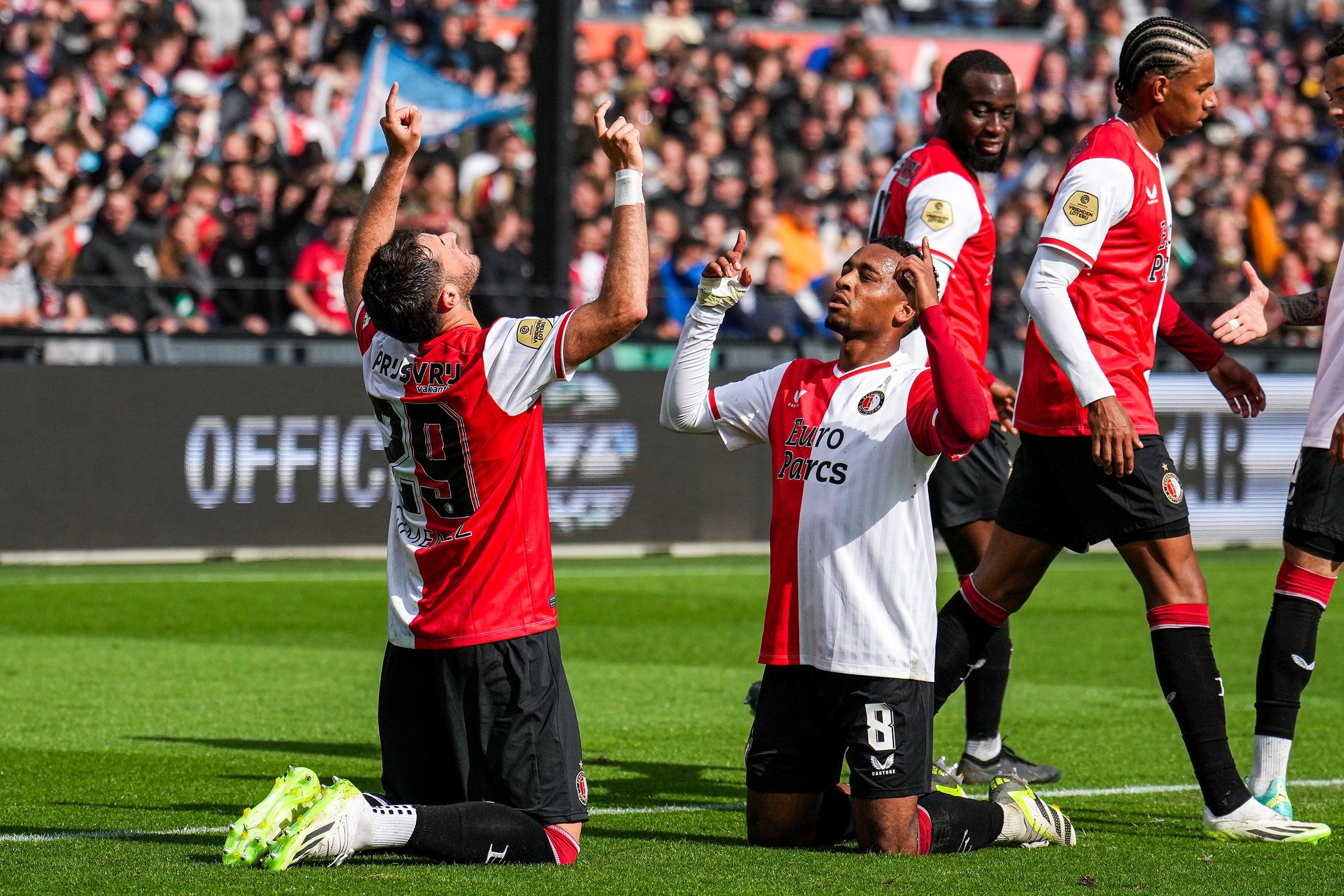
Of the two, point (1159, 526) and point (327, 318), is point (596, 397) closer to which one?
point (327, 318)

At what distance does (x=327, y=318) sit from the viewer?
1384cm

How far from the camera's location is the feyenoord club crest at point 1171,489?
210 inches

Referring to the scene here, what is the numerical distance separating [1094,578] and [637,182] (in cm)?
949

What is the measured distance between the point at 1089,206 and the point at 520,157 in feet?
40.1

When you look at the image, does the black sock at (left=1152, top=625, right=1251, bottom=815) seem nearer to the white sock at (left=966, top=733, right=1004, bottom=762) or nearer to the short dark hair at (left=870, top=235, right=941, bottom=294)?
the white sock at (left=966, top=733, right=1004, bottom=762)

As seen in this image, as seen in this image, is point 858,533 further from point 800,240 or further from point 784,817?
point 800,240

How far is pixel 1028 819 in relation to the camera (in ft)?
17.1

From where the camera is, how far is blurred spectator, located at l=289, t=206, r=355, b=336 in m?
13.8

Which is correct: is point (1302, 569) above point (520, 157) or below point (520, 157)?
below

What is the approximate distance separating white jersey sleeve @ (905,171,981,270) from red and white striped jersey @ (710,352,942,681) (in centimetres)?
113

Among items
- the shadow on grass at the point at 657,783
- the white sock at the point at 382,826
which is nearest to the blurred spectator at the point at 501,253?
the shadow on grass at the point at 657,783

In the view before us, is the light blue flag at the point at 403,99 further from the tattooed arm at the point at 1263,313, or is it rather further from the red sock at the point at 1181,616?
the red sock at the point at 1181,616

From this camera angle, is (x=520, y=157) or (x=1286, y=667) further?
(x=520, y=157)

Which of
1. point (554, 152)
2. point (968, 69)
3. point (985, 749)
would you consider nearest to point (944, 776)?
point (985, 749)
